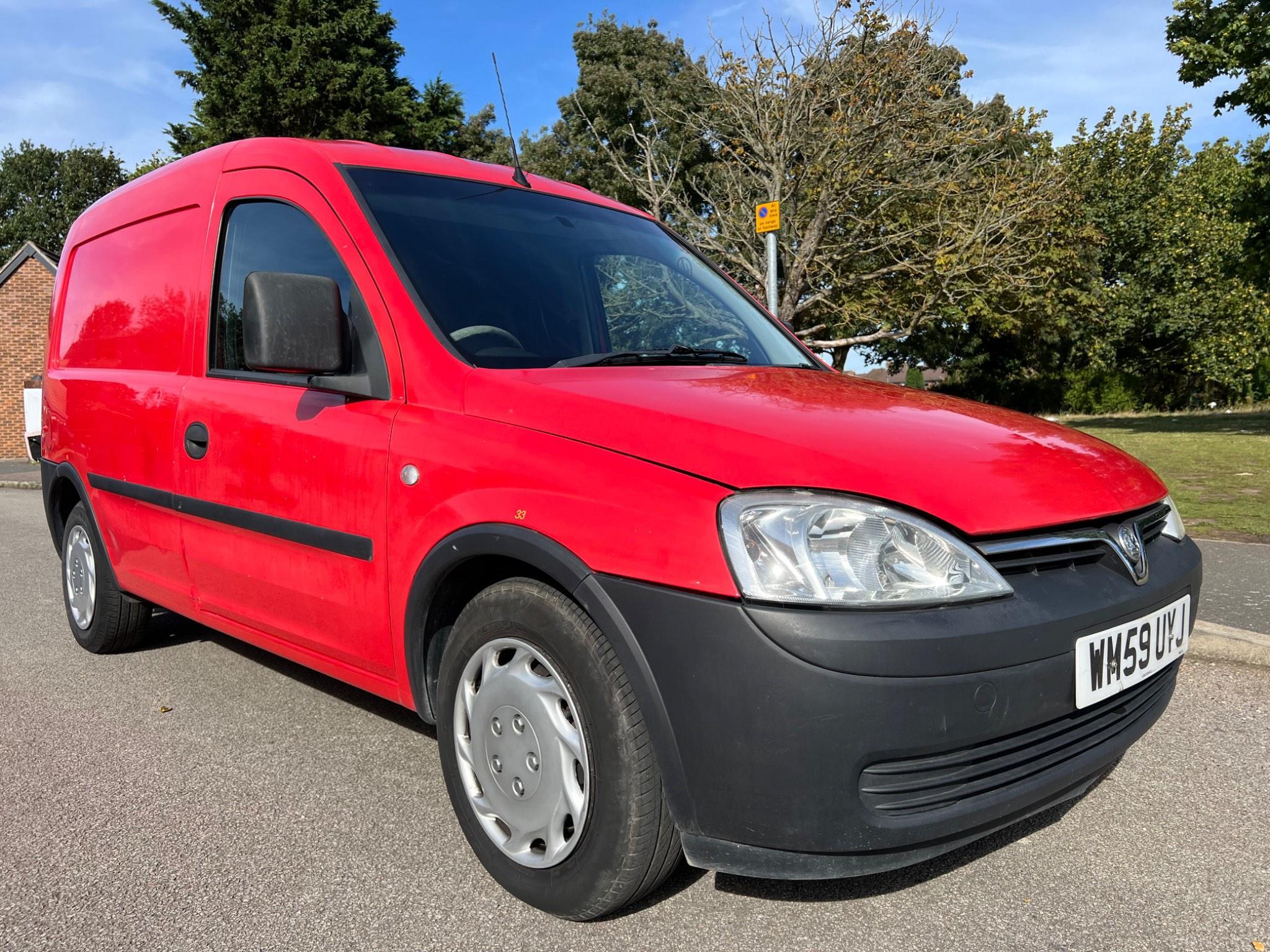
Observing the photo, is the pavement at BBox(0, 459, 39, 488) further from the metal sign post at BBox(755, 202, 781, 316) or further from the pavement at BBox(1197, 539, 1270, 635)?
the pavement at BBox(1197, 539, 1270, 635)

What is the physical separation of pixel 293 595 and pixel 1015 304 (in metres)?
27.0

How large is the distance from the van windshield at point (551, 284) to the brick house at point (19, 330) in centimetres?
3037

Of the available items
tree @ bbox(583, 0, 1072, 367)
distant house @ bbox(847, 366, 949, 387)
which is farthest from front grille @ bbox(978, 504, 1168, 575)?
distant house @ bbox(847, 366, 949, 387)

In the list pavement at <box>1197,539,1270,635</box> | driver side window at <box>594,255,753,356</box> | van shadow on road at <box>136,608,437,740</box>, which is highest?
driver side window at <box>594,255,753,356</box>

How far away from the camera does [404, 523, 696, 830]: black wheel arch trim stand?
6.42 ft

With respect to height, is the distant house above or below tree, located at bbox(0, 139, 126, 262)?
below

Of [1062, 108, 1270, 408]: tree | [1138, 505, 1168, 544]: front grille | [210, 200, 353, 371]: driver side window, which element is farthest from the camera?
[1062, 108, 1270, 408]: tree

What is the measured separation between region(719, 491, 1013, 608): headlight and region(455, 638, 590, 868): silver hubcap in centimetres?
57

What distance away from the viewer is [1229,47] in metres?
16.5

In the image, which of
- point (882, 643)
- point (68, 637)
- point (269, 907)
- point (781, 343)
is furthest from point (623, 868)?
point (68, 637)

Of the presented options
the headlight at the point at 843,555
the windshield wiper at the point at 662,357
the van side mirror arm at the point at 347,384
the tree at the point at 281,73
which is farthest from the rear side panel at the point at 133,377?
the tree at the point at 281,73

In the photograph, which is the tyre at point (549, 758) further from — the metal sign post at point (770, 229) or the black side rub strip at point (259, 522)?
the metal sign post at point (770, 229)

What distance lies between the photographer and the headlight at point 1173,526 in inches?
105

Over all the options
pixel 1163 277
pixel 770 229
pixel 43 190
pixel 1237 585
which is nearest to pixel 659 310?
pixel 1237 585
